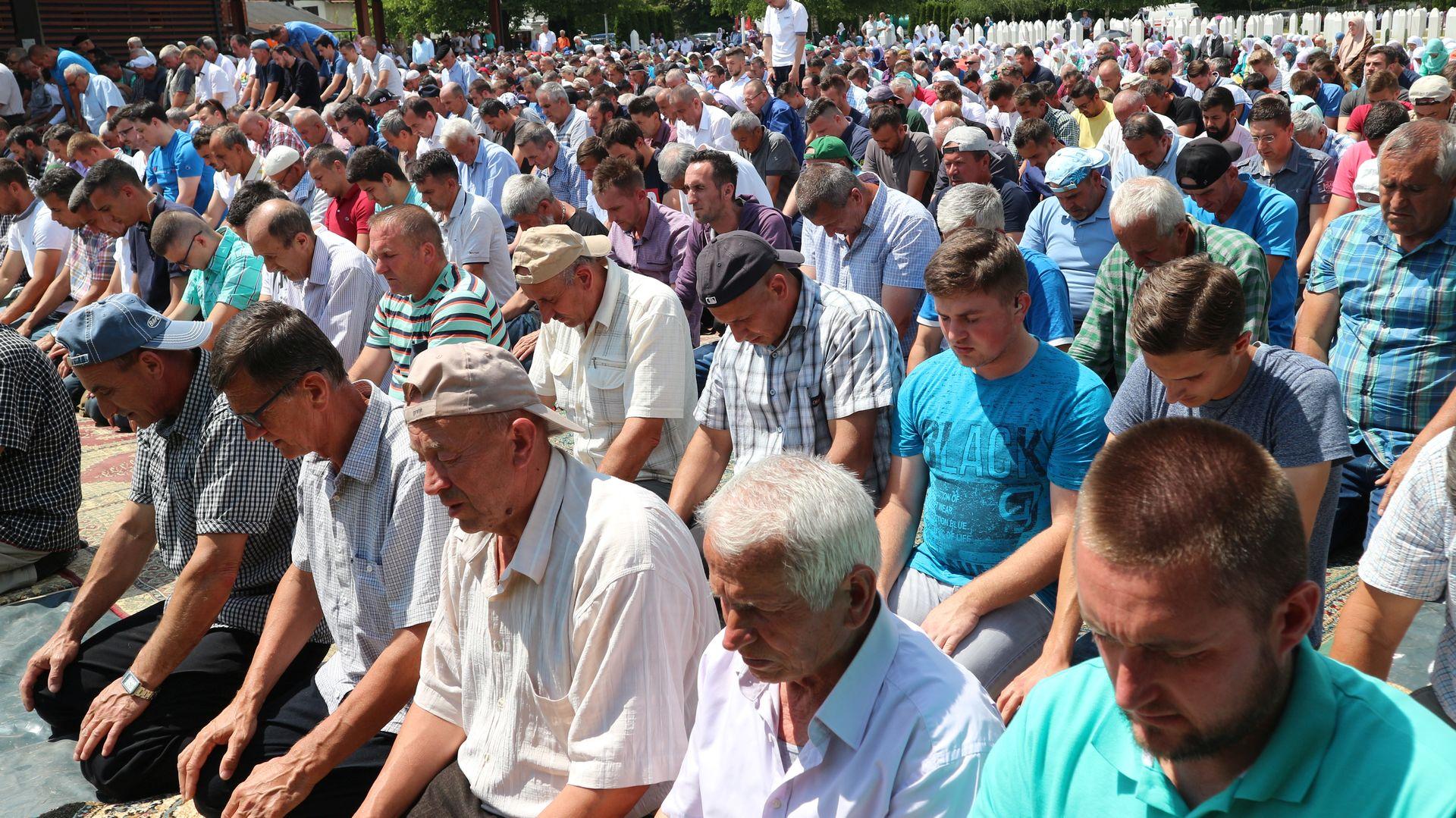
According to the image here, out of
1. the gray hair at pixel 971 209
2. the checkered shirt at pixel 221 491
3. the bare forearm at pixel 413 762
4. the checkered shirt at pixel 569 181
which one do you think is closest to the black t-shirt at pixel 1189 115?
the checkered shirt at pixel 569 181

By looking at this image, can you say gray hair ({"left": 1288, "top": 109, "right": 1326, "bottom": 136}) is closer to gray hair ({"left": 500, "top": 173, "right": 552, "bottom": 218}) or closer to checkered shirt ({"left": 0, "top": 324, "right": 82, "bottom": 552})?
gray hair ({"left": 500, "top": 173, "right": 552, "bottom": 218})

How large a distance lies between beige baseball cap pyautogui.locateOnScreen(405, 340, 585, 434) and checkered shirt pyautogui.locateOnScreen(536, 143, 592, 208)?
6767mm

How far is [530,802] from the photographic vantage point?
261 centimetres

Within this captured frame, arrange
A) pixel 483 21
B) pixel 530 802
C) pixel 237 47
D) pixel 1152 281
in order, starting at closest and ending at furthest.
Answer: pixel 530 802, pixel 1152 281, pixel 237 47, pixel 483 21

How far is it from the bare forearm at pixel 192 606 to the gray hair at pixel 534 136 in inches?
235

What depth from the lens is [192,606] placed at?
3.49 m

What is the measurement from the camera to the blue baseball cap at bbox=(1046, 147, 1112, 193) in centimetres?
545

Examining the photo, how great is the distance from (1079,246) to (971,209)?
110 cm

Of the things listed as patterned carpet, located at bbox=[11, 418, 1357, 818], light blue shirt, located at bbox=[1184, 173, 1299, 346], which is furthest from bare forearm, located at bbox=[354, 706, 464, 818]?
light blue shirt, located at bbox=[1184, 173, 1299, 346]

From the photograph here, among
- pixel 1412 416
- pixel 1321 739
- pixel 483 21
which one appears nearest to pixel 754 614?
pixel 1321 739

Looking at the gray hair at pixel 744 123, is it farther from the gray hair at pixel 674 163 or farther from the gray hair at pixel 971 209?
the gray hair at pixel 971 209

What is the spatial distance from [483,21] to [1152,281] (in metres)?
52.6

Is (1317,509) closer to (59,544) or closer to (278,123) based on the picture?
(59,544)

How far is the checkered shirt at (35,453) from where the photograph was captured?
15.7 ft
